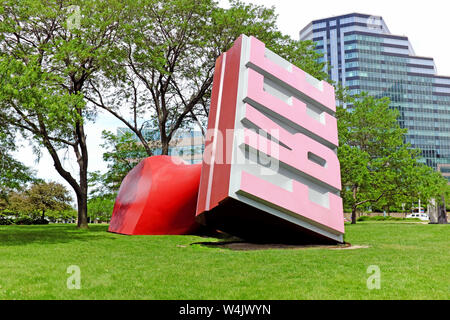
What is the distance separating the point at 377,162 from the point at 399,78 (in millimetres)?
91127

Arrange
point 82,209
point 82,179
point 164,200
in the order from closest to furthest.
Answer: point 164,200, point 82,209, point 82,179

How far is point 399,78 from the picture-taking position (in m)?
110

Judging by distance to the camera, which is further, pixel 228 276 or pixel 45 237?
pixel 45 237

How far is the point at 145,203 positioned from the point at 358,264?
1187 cm

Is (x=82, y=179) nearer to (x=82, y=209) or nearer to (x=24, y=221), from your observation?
(x=82, y=209)

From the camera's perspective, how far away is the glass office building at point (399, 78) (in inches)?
4230

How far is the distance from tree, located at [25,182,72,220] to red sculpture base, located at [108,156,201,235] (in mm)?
27660

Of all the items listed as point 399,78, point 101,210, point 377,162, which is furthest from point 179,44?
point 399,78

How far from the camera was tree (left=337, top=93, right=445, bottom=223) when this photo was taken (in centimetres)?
2903

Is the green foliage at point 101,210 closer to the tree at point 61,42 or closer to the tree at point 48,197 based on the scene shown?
the tree at point 48,197

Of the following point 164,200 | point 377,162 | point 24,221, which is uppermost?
point 377,162

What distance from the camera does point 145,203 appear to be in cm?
1762

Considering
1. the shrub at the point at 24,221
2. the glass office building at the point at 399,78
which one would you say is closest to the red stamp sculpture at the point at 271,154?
the shrub at the point at 24,221
